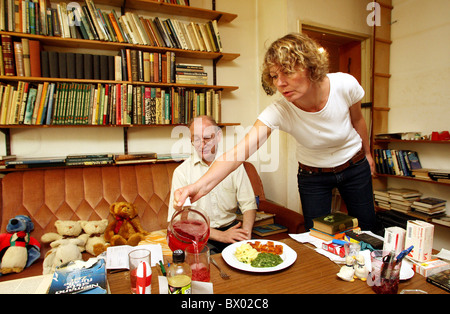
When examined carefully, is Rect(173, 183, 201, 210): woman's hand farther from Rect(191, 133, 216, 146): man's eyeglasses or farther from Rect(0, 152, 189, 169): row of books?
Rect(0, 152, 189, 169): row of books

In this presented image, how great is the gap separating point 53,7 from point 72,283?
231 cm

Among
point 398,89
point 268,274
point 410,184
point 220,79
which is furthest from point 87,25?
point 410,184

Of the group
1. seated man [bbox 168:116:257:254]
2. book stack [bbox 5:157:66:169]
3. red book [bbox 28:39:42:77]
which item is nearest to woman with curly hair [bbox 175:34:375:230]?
seated man [bbox 168:116:257:254]

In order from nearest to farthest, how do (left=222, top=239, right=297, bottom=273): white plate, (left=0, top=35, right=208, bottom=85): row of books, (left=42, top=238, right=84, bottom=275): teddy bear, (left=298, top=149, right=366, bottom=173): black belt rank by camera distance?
(left=222, top=239, right=297, bottom=273): white plate < (left=298, top=149, right=366, bottom=173): black belt < (left=42, top=238, right=84, bottom=275): teddy bear < (left=0, top=35, right=208, bottom=85): row of books

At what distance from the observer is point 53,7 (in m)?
2.22

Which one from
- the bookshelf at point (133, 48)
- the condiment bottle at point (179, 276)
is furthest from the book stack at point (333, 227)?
the bookshelf at point (133, 48)

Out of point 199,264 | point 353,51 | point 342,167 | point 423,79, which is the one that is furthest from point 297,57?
point 353,51

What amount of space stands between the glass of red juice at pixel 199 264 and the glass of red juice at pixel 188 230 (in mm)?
30

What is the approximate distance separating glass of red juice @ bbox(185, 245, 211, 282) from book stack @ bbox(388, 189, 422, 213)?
2455 mm

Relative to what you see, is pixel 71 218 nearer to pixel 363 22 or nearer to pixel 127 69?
pixel 127 69

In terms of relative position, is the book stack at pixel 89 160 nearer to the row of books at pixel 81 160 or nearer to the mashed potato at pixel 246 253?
the row of books at pixel 81 160

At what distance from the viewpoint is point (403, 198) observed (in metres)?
2.65

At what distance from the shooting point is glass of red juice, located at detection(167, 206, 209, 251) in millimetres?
945

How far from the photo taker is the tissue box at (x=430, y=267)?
917 mm
